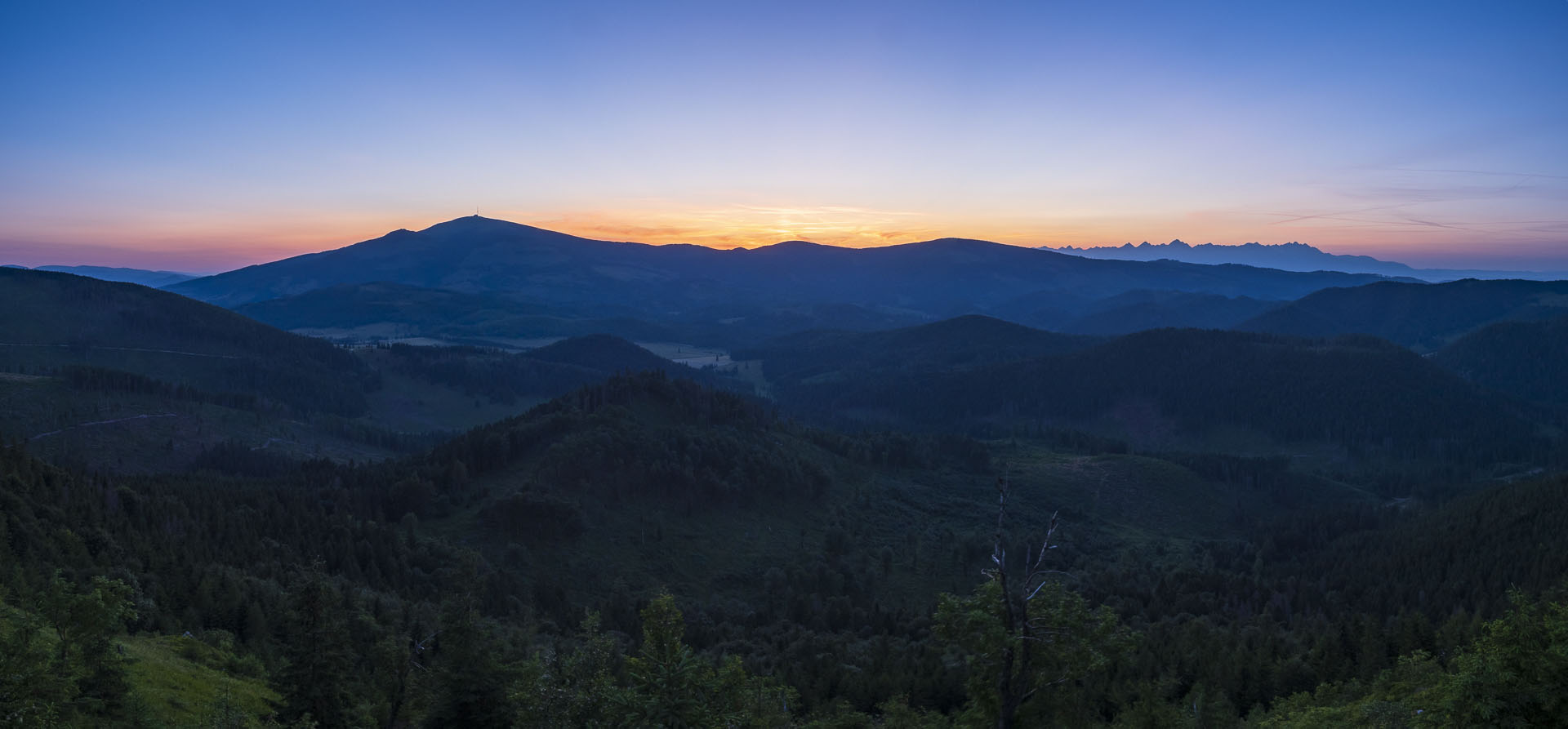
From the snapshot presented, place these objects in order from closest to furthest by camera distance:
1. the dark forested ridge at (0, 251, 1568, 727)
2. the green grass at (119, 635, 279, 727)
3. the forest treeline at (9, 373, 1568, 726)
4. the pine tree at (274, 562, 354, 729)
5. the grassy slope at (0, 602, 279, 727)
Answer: the dark forested ridge at (0, 251, 1568, 727) → the forest treeline at (9, 373, 1568, 726) → the pine tree at (274, 562, 354, 729) → the grassy slope at (0, 602, 279, 727) → the green grass at (119, 635, 279, 727)

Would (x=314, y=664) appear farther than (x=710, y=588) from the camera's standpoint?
No

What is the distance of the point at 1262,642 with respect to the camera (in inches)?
2247

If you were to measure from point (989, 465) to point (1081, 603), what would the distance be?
125 m

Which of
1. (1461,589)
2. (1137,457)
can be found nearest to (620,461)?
(1461,589)

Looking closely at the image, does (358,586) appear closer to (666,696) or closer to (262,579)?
(262,579)

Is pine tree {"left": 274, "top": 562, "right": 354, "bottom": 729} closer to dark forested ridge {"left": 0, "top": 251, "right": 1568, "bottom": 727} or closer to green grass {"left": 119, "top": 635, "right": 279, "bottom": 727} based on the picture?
dark forested ridge {"left": 0, "top": 251, "right": 1568, "bottom": 727}

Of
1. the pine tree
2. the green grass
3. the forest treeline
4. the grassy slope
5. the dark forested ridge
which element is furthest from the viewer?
the green grass

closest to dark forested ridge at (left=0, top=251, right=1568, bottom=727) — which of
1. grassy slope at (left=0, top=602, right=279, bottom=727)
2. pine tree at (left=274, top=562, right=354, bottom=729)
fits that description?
pine tree at (left=274, top=562, right=354, bottom=729)

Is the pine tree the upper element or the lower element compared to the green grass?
upper

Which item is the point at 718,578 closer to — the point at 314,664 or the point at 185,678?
the point at 185,678

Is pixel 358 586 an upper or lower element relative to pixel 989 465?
upper

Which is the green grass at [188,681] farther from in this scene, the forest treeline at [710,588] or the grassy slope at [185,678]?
the forest treeline at [710,588]

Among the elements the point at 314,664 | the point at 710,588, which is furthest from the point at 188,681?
the point at 710,588

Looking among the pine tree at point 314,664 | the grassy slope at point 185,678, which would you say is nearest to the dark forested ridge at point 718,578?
the pine tree at point 314,664
